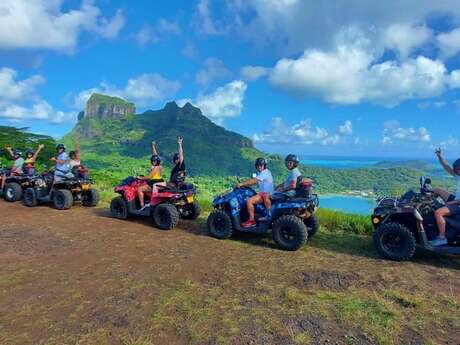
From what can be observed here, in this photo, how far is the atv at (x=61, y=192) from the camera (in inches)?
476

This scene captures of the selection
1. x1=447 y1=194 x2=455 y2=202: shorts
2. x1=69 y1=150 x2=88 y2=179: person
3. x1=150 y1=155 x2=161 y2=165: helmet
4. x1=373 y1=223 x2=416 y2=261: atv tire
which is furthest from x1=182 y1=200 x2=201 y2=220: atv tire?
x1=447 y1=194 x2=455 y2=202: shorts

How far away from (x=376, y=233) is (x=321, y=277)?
1.81 m

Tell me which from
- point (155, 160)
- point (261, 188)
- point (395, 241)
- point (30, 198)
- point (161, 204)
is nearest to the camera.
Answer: point (395, 241)

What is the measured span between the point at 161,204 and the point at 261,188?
3.00m

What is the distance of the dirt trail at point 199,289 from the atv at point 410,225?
0.96ft

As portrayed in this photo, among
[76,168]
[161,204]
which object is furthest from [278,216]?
[76,168]

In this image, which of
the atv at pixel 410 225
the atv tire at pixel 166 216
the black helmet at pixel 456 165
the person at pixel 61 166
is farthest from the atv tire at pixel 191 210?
the black helmet at pixel 456 165

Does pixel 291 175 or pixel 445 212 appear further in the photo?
pixel 291 175

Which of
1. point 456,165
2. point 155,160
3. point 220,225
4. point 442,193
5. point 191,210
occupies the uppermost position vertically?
point 456,165

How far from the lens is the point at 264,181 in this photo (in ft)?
26.9

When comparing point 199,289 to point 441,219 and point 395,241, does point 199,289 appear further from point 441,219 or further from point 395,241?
point 441,219

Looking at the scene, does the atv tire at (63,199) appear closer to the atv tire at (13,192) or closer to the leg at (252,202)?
the atv tire at (13,192)

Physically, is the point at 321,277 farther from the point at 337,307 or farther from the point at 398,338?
the point at 398,338

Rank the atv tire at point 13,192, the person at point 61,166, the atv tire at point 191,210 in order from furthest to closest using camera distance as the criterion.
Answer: the atv tire at point 13,192 < the person at point 61,166 < the atv tire at point 191,210
